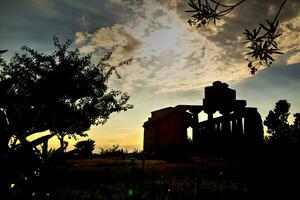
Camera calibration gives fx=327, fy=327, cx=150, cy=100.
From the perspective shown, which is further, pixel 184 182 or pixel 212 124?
pixel 212 124

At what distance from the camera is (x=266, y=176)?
740cm


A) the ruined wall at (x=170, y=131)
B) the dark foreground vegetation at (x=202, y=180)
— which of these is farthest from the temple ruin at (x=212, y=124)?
the dark foreground vegetation at (x=202, y=180)

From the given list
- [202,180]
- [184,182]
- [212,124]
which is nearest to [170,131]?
[212,124]

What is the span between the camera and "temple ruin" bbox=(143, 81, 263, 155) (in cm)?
1307

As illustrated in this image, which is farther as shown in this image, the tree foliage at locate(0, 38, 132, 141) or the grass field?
the tree foliage at locate(0, 38, 132, 141)

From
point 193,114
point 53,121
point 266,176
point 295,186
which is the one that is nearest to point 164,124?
point 193,114

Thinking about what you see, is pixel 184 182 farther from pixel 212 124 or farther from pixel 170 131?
pixel 170 131

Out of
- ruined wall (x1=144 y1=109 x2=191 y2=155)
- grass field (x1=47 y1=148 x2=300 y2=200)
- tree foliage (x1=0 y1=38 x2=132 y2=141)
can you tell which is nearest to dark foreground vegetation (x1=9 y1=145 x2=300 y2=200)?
grass field (x1=47 y1=148 x2=300 y2=200)

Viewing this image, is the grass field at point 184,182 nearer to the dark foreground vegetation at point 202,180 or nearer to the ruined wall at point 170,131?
the dark foreground vegetation at point 202,180

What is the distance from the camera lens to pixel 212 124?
14.6m

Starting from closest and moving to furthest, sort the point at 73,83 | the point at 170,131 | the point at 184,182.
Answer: the point at 184,182
the point at 170,131
the point at 73,83

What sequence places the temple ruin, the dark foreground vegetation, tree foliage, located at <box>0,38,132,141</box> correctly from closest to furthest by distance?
the dark foreground vegetation
the temple ruin
tree foliage, located at <box>0,38,132,141</box>

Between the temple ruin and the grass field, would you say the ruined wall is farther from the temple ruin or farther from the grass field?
the grass field

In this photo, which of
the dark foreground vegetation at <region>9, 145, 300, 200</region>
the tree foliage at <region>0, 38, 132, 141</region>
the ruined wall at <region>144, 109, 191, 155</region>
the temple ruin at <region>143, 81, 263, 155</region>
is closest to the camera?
the dark foreground vegetation at <region>9, 145, 300, 200</region>
